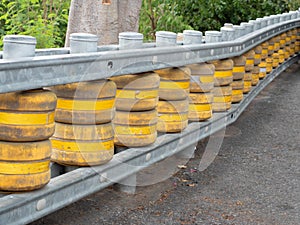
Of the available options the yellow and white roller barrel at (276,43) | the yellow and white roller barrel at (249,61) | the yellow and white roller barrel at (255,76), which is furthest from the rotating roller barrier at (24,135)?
the yellow and white roller barrel at (276,43)

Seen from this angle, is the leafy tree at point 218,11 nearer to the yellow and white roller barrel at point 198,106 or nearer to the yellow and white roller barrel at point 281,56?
the yellow and white roller barrel at point 281,56

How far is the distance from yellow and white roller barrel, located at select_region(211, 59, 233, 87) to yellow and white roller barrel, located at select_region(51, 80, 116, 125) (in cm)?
287

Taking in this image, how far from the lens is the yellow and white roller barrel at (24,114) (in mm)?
3396

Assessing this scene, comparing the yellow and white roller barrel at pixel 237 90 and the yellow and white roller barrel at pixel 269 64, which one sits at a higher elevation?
the yellow and white roller barrel at pixel 237 90

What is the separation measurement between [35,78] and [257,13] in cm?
1288

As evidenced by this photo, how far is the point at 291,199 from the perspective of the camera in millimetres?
4887

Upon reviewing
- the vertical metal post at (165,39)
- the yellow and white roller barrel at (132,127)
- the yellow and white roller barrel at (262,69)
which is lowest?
the yellow and white roller barrel at (262,69)

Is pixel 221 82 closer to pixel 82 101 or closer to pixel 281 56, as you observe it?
pixel 82 101

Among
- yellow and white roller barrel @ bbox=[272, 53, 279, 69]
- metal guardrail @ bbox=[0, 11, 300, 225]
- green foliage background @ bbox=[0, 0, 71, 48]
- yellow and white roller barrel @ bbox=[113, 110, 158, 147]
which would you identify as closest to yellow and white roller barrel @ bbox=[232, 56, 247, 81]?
metal guardrail @ bbox=[0, 11, 300, 225]

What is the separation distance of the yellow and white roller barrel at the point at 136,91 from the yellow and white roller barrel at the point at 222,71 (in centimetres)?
210

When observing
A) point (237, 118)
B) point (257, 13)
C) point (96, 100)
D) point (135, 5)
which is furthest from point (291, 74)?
point (96, 100)

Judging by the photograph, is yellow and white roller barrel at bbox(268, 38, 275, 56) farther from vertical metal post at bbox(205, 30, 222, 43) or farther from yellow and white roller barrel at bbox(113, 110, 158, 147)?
yellow and white roller barrel at bbox(113, 110, 158, 147)

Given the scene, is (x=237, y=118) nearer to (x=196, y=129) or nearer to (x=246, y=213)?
(x=196, y=129)

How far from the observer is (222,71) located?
22.6 feet
